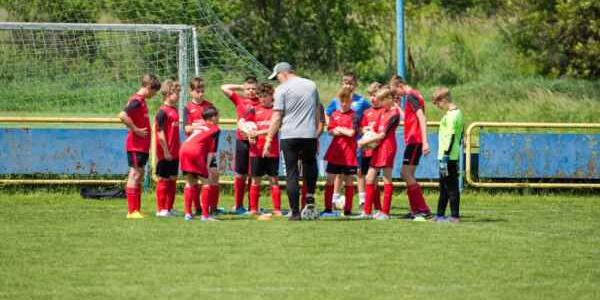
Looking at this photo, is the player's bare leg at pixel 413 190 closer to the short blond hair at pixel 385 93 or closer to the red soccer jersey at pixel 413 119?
the red soccer jersey at pixel 413 119

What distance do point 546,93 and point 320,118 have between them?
17.7m

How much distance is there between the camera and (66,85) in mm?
20234

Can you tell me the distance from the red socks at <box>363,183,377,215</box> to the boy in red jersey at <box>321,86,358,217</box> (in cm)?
37

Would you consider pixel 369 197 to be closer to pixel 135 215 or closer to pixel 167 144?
pixel 167 144

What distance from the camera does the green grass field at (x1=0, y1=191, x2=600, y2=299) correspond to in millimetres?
7984

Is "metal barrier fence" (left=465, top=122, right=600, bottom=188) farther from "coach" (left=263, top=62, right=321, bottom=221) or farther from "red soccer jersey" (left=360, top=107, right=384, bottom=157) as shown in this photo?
"coach" (left=263, top=62, right=321, bottom=221)

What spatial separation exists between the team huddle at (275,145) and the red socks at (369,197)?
0.01 meters

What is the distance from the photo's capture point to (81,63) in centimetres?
2012

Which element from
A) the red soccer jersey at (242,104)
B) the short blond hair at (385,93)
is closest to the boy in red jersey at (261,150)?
the red soccer jersey at (242,104)

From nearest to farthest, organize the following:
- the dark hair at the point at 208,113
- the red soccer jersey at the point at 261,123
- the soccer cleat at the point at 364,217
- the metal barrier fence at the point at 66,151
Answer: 1. the dark hair at the point at 208,113
2. the soccer cleat at the point at 364,217
3. the red soccer jersey at the point at 261,123
4. the metal barrier fence at the point at 66,151

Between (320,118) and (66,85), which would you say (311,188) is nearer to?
(320,118)

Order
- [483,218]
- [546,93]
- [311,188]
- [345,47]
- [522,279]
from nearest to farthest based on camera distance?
[522,279], [311,188], [483,218], [546,93], [345,47]

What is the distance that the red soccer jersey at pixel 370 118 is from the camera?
1273cm

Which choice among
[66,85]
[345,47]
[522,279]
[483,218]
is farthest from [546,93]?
[522,279]
